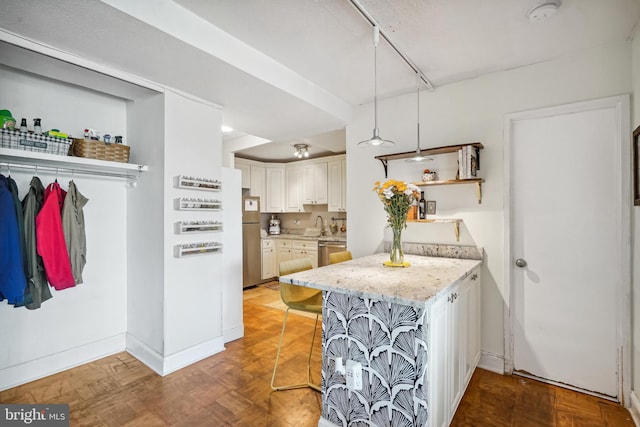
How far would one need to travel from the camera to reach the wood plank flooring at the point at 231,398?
1981mm

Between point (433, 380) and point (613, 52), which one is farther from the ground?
point (613, 52)

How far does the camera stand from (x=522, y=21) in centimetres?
199

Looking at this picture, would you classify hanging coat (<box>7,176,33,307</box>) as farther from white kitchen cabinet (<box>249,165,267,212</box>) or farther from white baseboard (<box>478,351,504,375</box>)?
white kitchen cabinet (<box>249,165,267,212</box>)

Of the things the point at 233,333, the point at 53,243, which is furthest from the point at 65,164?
the point at 233,333

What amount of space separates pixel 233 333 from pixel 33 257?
182 cm

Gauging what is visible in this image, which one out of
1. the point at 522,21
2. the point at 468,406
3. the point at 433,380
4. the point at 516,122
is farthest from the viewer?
the point at 516,122

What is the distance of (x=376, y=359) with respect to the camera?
162cm

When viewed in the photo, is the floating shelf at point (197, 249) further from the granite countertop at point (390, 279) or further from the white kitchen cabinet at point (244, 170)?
the white kitchen cabinet at point (244, 170)

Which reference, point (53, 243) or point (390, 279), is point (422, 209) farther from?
point (53, 243)

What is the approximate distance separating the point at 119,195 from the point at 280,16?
2.23 meters

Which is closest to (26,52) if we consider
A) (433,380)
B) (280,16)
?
(280,16)

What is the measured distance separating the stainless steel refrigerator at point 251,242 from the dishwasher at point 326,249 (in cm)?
111

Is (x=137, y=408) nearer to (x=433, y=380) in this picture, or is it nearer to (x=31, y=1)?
(x=433, y=380)

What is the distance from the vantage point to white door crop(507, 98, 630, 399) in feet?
7.35
